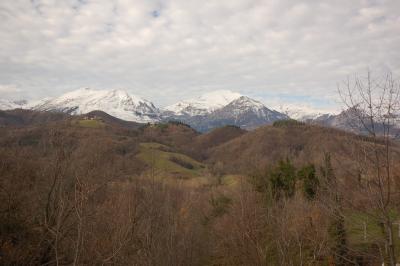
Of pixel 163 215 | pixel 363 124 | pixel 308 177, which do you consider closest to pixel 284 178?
pixel 308 177

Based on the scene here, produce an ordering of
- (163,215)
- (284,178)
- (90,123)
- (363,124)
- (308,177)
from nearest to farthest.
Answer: (363,124) → (163,215) → (308,177) → (284,178) → (90,123)

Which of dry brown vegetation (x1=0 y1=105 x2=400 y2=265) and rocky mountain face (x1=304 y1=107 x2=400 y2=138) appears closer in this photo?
rocky mountain face (x1=304 y1=107 x2=400 y2=138)

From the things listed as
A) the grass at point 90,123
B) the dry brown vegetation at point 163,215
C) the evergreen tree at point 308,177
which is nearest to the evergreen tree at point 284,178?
the dry brown vegetation at point 163,215

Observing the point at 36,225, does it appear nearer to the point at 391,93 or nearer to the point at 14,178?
the point at 14,178

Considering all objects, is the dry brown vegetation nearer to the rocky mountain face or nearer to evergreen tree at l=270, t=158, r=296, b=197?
evergreen tree at l=270, t=158, r=296, b=197

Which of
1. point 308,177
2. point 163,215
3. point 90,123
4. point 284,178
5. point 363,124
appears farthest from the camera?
point 90,123

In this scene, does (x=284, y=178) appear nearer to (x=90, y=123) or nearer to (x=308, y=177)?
(x=308, y=177)

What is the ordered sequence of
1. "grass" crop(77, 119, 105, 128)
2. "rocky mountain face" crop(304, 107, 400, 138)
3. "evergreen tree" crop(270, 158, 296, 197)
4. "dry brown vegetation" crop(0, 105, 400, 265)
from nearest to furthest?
"rocky mountain face" crop(304, 107, 400, 138), "dry brown vegetation" crop(0, 105, 400, 265), "evergreen tree" crop(270, 158, 296, 197), "grass" crop(77, 119, 105, 128)

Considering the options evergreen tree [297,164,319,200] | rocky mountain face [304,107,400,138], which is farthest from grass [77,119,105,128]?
rocky mountain face [304,107,400,138]

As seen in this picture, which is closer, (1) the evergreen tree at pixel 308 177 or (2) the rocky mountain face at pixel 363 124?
(2) the rocky mountain face at pixel 363 124

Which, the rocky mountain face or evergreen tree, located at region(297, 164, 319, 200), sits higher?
the rocky mountain face

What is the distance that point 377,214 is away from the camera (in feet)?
20.7

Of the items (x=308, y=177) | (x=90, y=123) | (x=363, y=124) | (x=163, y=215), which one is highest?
(x=90, y=123)

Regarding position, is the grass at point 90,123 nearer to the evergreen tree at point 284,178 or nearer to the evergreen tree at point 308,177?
the evergreen tree at point 284,178
